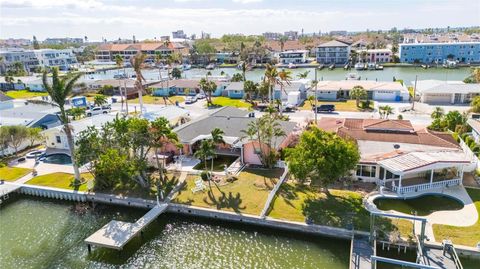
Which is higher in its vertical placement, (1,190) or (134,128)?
(134,128)

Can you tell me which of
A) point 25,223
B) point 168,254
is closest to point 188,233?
point 168,254

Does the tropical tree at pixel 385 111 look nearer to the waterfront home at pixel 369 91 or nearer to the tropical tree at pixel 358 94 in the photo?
the tropical tree at pixel 358 94

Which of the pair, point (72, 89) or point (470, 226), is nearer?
point (470, 226)

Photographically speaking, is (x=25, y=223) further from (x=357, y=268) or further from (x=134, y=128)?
(x=357, y=268)

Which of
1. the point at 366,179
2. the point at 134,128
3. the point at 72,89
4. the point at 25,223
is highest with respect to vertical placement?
the point at 72,89

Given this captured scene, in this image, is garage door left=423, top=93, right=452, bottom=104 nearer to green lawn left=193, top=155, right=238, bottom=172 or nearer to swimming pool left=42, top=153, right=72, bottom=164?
green lawn left=193, top=155, right=238, bottom=172

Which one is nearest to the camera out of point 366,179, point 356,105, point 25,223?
point 25,223

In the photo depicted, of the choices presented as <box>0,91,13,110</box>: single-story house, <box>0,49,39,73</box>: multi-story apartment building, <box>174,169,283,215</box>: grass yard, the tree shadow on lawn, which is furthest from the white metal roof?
<box>0,49,39,73</box>: multi-story apartment building

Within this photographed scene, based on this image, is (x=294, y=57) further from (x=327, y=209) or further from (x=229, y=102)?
(x=327, y=209)
